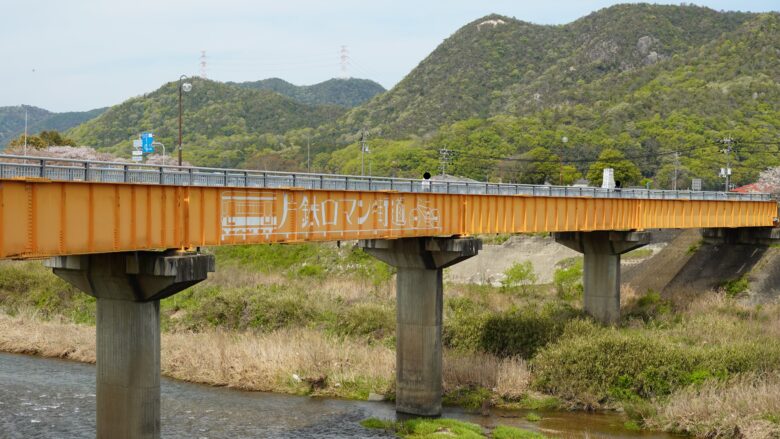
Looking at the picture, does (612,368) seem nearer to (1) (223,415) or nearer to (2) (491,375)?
(2) (491,375)

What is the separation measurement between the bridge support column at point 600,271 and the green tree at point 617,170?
55.2 metres

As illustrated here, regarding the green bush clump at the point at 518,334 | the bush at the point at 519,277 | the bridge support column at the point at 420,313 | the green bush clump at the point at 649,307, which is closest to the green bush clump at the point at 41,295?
the bridge support column at the point at 420,313

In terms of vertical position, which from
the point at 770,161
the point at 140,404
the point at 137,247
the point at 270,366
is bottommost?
the point at 270,366

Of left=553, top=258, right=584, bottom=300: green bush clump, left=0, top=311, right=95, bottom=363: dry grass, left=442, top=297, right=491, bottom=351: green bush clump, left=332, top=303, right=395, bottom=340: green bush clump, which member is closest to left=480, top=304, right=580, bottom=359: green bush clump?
left=442, top=297, right=491, bottom=351: green bush clump

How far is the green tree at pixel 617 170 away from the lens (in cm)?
10612

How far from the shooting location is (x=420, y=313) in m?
36.7

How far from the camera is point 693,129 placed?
414 feet

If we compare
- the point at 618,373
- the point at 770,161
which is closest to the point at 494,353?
the point at 618,373

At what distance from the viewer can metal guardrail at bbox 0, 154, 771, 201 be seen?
65.7ft

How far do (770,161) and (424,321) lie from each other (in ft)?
311

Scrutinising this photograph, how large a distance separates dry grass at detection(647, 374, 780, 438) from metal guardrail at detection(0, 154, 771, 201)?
41.0 feet

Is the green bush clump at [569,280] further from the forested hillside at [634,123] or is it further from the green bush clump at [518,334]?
the forested hillside at [634,123]

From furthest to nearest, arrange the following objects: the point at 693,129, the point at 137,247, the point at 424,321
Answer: the point at 693,129 < the point at 424,321 < the point at 137,247

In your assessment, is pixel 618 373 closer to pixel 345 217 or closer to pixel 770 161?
pixel 345 217
